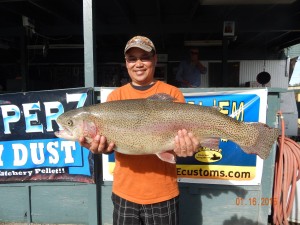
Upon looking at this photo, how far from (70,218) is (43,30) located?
655 centimetres

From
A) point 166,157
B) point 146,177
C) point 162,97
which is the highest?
point 162,97

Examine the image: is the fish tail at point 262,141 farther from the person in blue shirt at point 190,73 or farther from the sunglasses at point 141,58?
the person in blue shirt at point 190,73

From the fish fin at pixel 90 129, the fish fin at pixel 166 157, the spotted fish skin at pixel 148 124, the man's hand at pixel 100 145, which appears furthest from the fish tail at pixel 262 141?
the fish fin at pixel 90 129

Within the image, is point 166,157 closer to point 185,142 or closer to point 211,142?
point 185,142

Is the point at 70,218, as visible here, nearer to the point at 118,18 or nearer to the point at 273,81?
the point at 118,18

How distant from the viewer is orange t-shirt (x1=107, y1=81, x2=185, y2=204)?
2.30 meters
